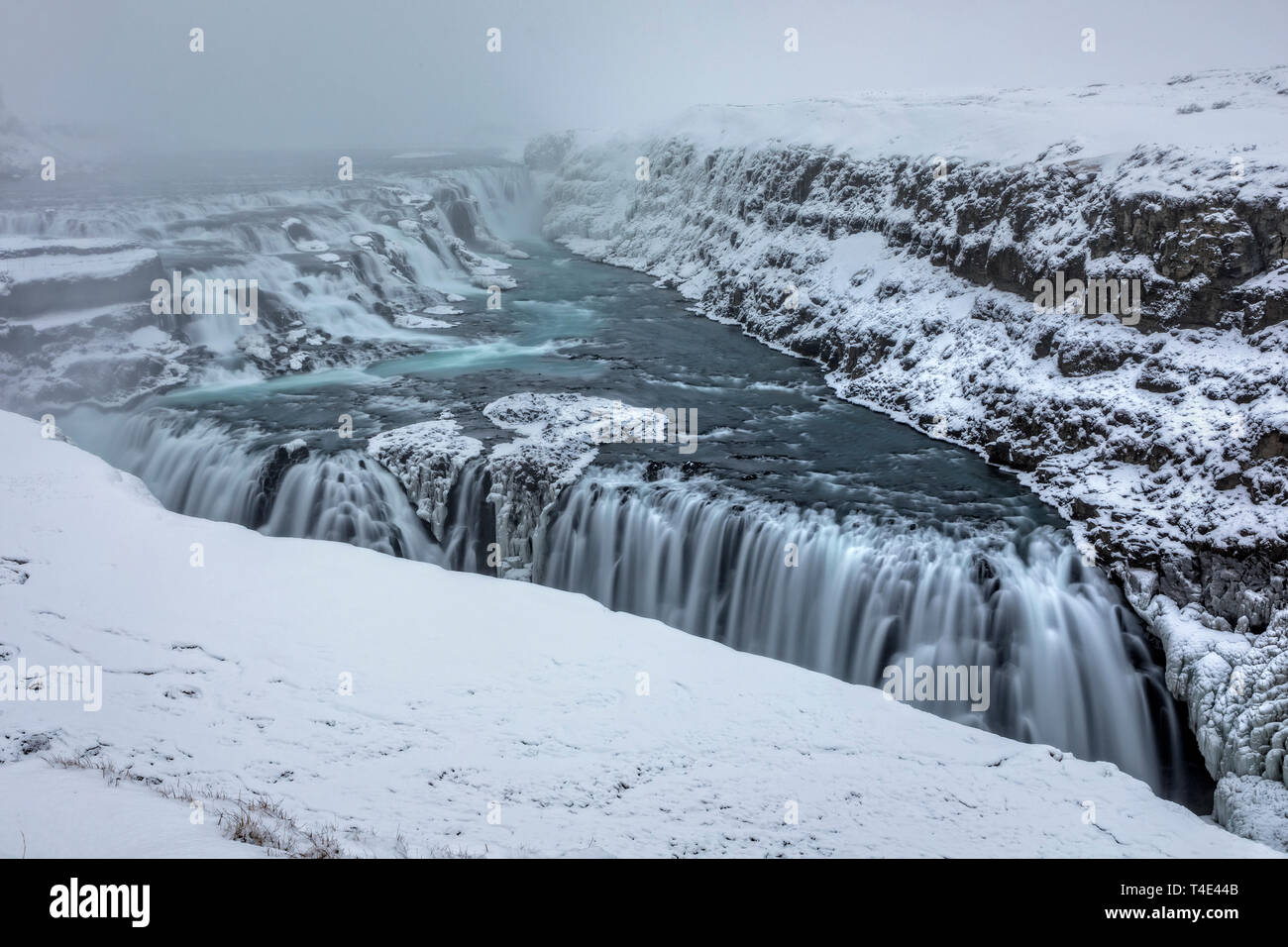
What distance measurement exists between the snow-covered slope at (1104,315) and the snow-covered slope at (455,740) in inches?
157

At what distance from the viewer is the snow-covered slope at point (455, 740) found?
641cm

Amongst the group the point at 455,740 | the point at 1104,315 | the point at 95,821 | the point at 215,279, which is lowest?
the point at 455,740

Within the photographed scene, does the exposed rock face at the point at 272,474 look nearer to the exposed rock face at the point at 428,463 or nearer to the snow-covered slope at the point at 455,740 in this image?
the exposed rock face at the point at 428,463

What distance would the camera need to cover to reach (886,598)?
1273 centimetres

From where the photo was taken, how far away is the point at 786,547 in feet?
44.9

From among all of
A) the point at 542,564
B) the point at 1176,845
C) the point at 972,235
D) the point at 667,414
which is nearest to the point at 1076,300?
the point at 972,235

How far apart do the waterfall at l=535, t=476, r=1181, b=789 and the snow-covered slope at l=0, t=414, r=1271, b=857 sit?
310cm

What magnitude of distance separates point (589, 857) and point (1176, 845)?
4775 millimetres

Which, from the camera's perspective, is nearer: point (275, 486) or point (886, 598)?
point (886, 598)

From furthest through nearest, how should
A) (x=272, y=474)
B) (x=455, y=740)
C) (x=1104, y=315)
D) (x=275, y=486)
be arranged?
(x=1104, y=315) → (x=272, y=474) → (x=275, y=486) → (x=455, y=740)

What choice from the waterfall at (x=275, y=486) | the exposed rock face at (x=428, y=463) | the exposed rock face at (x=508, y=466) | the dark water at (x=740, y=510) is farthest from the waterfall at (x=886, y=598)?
the waterfall at (x=275, y=486)

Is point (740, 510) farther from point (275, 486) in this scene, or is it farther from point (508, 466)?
point (275, 486)

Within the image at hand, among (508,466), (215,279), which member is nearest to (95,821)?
(508,466)

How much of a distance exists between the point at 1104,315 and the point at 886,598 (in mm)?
8215
